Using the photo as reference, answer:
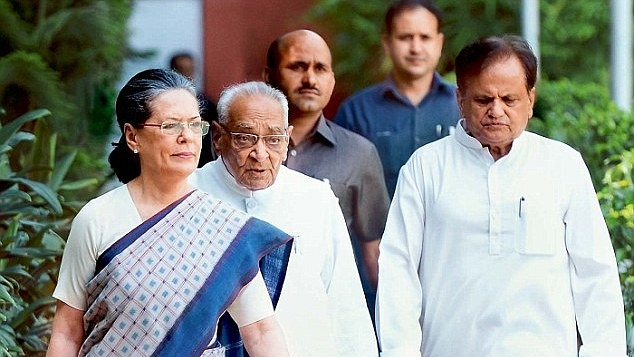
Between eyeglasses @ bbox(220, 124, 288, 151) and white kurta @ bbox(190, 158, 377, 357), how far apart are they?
13cm

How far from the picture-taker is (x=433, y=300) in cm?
513

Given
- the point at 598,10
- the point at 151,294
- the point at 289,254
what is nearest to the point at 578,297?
the point at 289,254

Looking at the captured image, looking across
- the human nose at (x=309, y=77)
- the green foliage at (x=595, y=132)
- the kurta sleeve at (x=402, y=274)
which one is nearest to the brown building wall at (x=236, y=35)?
the green foliage at (x=595, y=132)

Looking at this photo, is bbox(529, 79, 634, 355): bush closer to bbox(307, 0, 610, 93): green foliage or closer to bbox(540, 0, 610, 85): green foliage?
bbox(307, 0, 610, 93): green foliage

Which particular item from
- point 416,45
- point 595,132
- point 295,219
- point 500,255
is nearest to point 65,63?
point 416,45

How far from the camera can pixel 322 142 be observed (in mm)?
6137

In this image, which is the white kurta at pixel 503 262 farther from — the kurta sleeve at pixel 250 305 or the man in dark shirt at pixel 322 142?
the man in dark shirt at pixel 322 142

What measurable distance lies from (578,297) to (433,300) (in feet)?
1.54

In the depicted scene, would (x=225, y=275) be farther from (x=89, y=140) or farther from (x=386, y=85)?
(x=89, y=140)

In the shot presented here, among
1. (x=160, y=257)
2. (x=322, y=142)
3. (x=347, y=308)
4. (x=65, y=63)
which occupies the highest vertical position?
(x=65, y=63)

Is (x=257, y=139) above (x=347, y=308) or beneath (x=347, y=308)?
above

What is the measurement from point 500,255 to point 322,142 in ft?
4.38

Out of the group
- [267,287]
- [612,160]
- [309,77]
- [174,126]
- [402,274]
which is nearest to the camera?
[174,126]

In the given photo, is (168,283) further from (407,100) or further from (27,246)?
(407,100)
